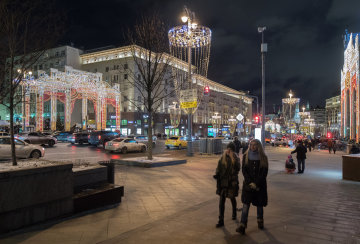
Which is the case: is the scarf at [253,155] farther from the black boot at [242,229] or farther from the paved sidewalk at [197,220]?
the paved sidewalk at [197,220]

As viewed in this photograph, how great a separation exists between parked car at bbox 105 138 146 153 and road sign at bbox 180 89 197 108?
7.59 meters

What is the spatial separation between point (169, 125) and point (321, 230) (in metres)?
70.1

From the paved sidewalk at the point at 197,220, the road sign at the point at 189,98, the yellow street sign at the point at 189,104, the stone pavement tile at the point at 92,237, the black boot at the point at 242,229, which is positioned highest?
the road sign at the point at 189,98

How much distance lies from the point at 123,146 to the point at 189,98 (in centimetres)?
829

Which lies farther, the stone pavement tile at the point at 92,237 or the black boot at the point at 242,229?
the black boot at the point at 242,229

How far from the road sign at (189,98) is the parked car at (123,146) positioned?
7.59 metres

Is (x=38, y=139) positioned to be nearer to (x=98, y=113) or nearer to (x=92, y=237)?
(x=98, y=113)

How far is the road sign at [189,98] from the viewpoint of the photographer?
18434mm

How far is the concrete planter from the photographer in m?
4.88

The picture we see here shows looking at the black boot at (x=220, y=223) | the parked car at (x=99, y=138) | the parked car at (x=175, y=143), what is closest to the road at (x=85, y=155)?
the parked car at (x=175, y=143)

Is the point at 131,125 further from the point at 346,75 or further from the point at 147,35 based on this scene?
the point at 147,35

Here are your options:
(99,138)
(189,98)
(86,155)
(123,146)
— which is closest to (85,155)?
(86,155)

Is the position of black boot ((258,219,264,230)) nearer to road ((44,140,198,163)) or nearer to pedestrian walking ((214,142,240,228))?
pedestrian walking ((214,142,240,228))

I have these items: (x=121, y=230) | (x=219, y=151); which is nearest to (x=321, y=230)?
(x=121, y=230)
